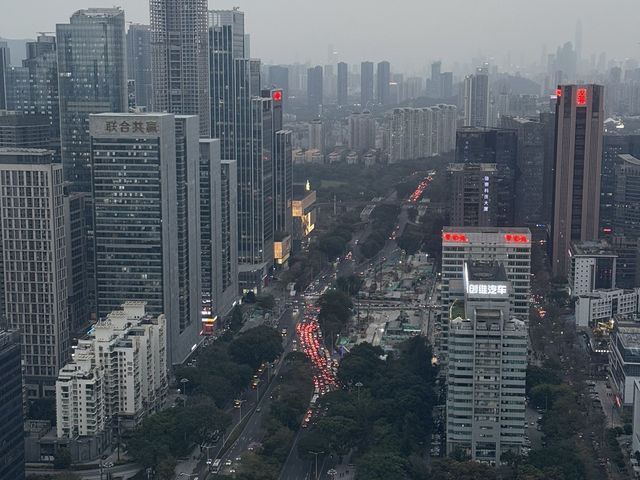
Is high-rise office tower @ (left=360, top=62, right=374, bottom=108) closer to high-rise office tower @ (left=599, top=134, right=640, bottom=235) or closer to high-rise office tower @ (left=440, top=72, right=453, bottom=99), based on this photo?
high-rise office tower @ (left=440, top=72, right=453, bottom=99)

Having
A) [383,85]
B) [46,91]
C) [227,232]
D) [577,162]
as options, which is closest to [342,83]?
[383,85]

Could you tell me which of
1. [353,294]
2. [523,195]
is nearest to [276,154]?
[353,294]

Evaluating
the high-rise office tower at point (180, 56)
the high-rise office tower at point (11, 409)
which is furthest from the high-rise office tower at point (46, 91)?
the high-rise office tower at point (11, 409)

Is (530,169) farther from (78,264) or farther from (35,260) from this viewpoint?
(35,260)

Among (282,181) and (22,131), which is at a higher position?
(22,131)

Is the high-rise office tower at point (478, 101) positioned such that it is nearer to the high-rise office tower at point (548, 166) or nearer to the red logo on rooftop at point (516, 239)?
the high-rise office tower at point (548, 166)

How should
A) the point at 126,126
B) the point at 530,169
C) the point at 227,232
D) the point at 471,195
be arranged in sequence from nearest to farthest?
the point at 126,126 < the point at 227,232 < the point at 471,195 < the point at 530,169

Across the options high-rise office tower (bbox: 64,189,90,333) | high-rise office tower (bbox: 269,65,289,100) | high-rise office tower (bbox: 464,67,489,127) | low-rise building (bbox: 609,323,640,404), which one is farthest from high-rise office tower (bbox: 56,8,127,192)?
high-rise office tower (bbox: 269,65,289,100)
